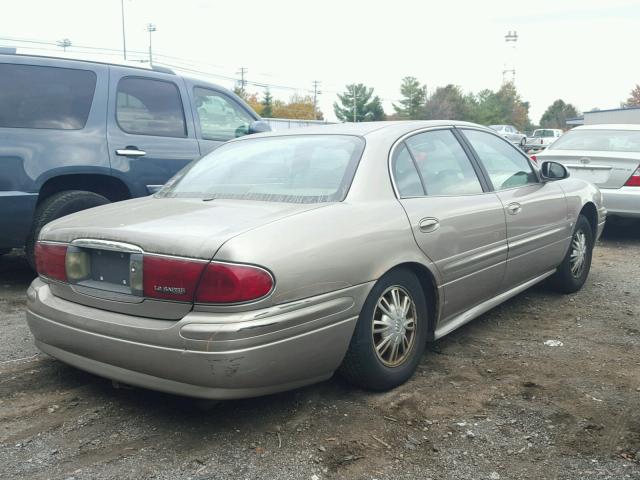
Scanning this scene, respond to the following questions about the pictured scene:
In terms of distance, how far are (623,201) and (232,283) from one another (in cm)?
620

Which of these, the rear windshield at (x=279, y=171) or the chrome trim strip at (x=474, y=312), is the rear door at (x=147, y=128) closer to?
the rear windshield at (x=279, y=171)

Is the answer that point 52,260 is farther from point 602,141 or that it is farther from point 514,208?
point 602,141

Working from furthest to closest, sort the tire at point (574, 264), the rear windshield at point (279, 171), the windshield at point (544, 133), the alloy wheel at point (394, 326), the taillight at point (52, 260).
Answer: the windshield at point (544, 133), the tire at point (574, 264), the rear windshield at point (279, 171), the alloy wheel at point (394, 326), the taillight at point (52, 260)

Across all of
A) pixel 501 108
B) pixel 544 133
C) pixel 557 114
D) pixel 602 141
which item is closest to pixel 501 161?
pixel 602 141

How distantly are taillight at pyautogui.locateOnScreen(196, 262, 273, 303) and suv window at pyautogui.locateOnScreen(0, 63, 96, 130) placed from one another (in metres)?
3.11

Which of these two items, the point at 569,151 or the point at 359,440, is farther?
the point at 569,151

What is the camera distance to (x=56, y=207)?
16.4 feet

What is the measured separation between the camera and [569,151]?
789 cm

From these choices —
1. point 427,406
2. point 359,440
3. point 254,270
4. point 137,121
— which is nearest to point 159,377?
point 254,270

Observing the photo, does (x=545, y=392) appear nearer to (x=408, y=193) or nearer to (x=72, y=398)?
(x=408, y=193)

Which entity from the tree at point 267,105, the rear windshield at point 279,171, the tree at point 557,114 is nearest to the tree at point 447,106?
the tree at point 267,105

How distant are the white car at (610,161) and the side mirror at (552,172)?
2.83 meters

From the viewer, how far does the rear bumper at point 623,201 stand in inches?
288

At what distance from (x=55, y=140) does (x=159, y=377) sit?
9.93 feet
